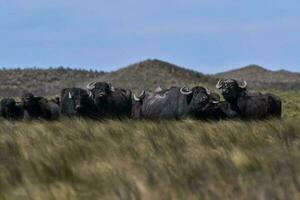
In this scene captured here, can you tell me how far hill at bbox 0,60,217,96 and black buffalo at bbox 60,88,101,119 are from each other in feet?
140

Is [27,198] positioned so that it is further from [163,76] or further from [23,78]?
[23,78]

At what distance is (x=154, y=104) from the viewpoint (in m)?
26.6

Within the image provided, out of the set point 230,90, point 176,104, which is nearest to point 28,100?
point 176,104

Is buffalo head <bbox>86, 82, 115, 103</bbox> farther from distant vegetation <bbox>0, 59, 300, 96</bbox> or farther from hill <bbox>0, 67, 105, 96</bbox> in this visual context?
hill <bbox>0, 67, 105, 96</bbox>

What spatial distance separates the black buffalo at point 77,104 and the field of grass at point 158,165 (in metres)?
11.1

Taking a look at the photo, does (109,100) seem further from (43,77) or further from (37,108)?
(43,77)

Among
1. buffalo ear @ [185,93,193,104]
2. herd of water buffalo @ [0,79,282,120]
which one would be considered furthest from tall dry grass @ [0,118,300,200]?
buffalo ear @ [185,93,193,104]

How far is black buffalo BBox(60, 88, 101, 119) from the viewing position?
2489cm

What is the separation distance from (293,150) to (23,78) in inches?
3697

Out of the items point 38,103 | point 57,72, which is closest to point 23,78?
point 57,72

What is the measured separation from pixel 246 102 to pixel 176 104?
2.20 metres

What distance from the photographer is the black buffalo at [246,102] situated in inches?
979

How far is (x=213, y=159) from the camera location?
9.10 meters

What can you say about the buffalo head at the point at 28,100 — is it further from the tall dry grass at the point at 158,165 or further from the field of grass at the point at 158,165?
the tall dry grass at the point at 158,165
